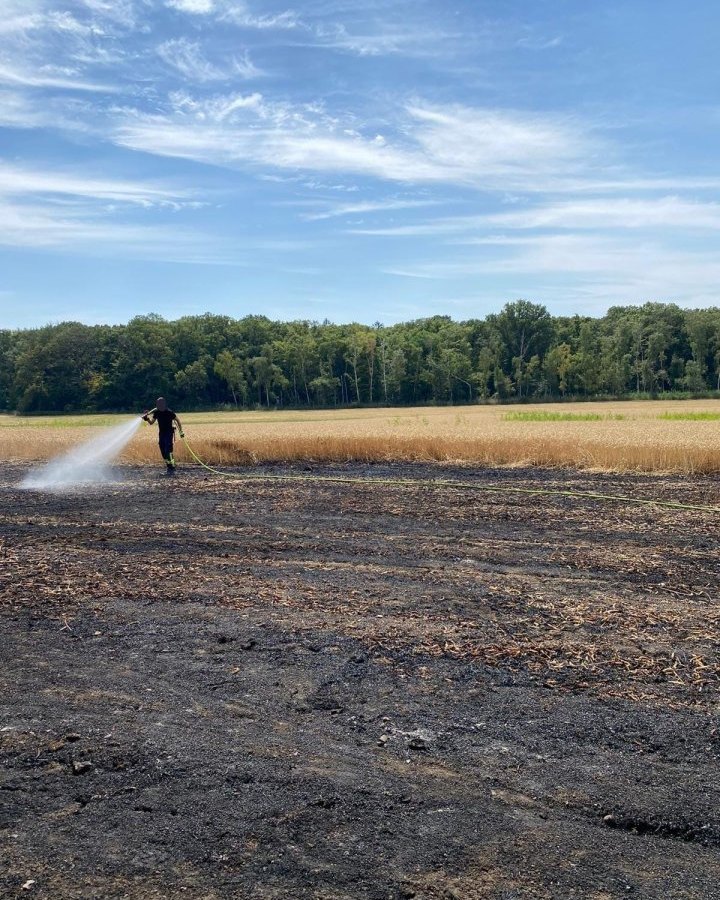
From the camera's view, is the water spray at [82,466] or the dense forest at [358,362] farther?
the dense forest at [358,362]

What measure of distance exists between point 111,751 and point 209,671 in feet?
4.24

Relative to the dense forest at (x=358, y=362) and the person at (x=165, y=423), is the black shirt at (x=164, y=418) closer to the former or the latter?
the person at (x=165, y=423)

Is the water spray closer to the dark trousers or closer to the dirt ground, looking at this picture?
the dark trousers

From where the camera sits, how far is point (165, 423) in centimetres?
1958

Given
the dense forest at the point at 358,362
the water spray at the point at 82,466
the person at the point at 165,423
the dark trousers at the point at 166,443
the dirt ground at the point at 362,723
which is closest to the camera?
the dirt ground at the point at 362,723

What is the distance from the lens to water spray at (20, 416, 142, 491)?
1886 cm

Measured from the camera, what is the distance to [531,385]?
93.8 metres

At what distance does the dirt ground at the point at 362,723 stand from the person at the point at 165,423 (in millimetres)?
9260

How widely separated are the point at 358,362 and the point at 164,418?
82.2 meters

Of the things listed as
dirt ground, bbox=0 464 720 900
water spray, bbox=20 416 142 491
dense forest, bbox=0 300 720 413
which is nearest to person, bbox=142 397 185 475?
water spray, bbox=20 416 142 491

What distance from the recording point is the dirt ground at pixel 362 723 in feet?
11.7

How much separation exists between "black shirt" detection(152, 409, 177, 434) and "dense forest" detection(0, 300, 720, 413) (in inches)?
2876

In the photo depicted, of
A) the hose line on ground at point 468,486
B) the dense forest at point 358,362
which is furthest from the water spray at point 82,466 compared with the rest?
the dense forest at point 358,362

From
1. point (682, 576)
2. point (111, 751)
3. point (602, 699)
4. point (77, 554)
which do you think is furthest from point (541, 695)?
point (77, 554)
